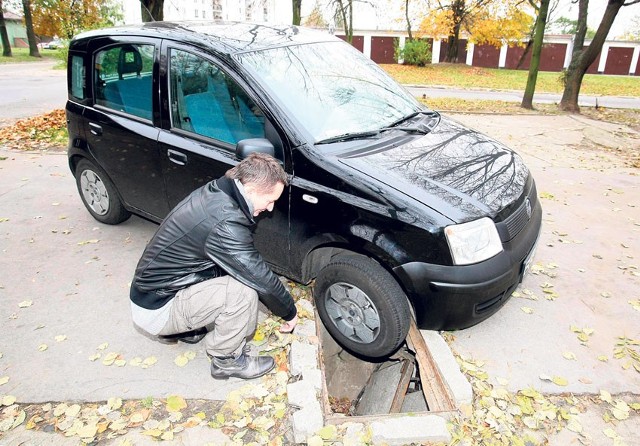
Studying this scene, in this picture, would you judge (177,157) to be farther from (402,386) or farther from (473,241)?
→ (402,386)

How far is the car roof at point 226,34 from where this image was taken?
3.30 meters

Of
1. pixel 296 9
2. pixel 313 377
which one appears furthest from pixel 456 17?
pixel 313 377

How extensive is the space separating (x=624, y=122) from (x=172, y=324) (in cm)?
1265

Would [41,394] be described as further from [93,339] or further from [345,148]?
[345,148]

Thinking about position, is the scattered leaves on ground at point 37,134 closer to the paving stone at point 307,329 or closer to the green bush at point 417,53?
the paving stone at point 307,329

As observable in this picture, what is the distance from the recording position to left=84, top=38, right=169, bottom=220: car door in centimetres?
365

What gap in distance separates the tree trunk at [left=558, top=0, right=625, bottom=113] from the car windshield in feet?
34.7

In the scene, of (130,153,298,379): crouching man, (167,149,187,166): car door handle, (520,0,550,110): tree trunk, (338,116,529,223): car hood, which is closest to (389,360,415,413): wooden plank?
(130,153,298,379): crouching man

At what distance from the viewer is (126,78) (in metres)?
3.88

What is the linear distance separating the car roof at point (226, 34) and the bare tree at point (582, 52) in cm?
1087

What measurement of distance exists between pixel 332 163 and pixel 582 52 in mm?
12835

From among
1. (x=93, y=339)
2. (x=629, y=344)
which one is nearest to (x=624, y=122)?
(x=629, y=344)

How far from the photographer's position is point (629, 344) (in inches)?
122

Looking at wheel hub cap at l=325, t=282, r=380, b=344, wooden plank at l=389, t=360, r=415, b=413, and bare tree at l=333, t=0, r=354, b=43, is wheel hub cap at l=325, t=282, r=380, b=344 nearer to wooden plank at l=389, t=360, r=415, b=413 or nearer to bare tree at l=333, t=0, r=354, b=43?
wooden plank at l=389, t=360, r=415, b=413
